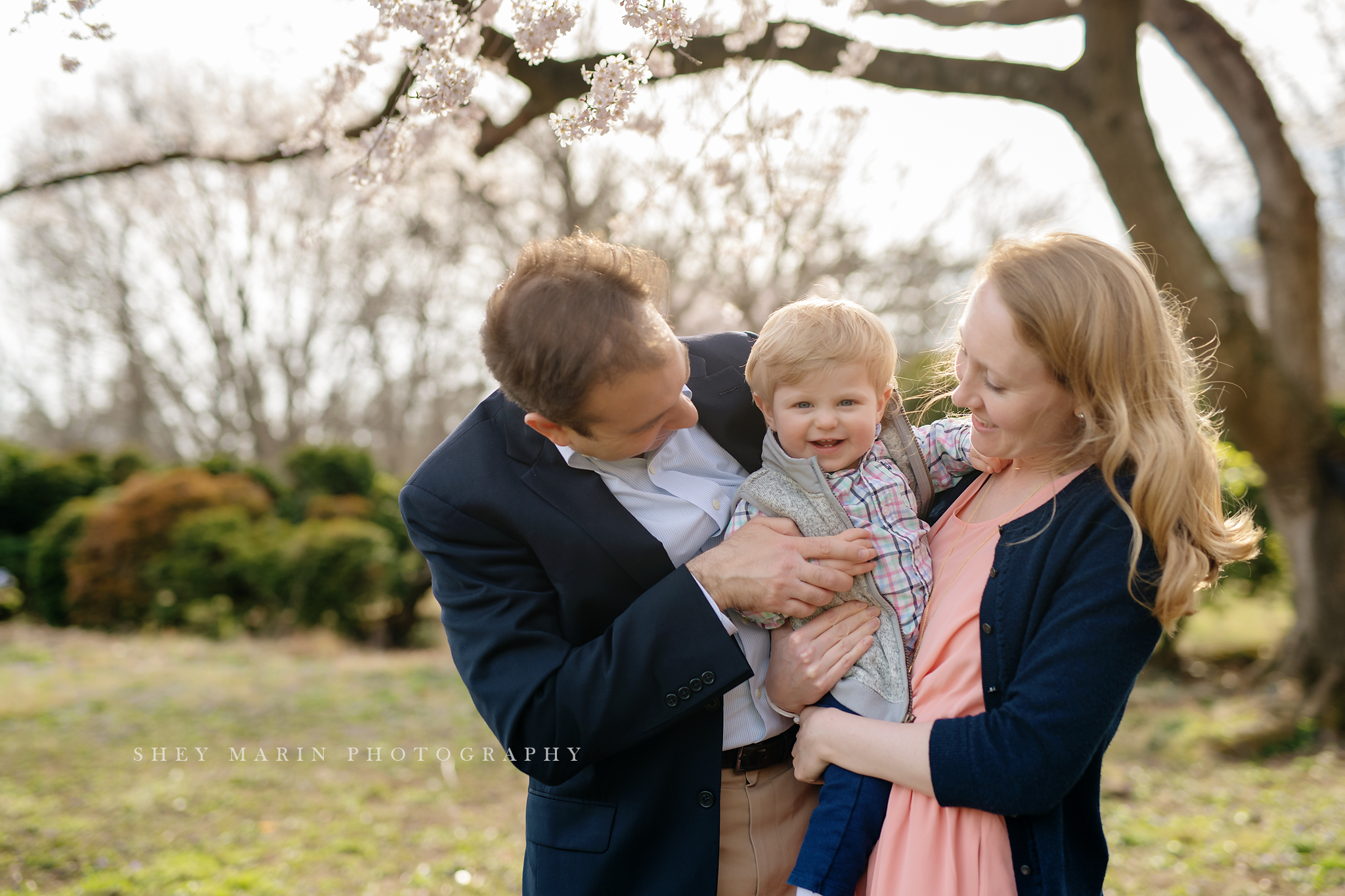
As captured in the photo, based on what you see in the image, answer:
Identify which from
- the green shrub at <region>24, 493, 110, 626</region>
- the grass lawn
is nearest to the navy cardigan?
the grass lawn

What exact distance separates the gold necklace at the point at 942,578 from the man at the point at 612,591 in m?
0.11

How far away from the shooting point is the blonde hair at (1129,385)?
1390mm

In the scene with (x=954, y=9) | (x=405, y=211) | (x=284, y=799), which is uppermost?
(x=405, y=211)

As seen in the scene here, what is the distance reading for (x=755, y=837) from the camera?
174cm

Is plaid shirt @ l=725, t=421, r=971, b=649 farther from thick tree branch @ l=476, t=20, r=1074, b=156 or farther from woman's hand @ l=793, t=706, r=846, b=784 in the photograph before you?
thick tree branch @ l=476, t=20, r=1074, b=156

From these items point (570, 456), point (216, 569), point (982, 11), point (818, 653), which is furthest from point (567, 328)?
point (216, 569)

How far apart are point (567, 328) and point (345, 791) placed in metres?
4.67

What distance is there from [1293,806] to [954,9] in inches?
178

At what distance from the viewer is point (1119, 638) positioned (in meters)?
1.37

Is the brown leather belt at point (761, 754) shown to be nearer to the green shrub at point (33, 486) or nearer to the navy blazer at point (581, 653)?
the navy blazer at point (581, 653)

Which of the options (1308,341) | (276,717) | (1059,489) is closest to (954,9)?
(1308,341)

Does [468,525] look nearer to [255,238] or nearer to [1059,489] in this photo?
[1059,489]

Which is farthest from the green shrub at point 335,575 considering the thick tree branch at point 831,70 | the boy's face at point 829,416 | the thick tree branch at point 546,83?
the boy's face at point 829,416

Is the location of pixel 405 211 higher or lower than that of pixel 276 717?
higher
